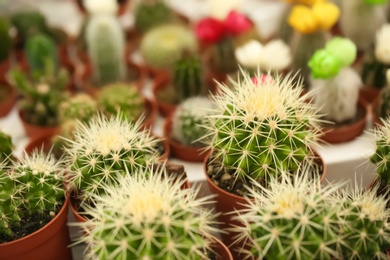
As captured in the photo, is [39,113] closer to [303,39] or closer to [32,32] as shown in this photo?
[32,32]

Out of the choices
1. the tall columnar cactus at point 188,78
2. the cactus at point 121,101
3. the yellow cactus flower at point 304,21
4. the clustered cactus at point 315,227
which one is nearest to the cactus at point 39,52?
the cactus at point 121,101

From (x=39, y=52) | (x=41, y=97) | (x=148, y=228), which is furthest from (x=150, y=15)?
(x=148, y=228)

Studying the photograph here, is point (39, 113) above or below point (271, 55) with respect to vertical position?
below

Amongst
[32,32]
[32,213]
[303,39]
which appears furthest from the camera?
[32,32]

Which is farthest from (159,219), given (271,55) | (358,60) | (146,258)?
(358,60)

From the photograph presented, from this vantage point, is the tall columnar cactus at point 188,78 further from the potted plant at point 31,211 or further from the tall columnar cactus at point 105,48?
the potted plant at point 31,211

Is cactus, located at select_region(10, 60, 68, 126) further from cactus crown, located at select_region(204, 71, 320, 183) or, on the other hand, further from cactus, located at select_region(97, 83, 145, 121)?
cactus crown, located at select_region(204, 71, 320, 183)

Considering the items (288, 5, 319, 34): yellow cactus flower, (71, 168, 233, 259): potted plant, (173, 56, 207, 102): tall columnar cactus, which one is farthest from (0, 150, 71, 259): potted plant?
(288, 5, 319, 34): yellow cactus flower

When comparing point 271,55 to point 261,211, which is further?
point 271,55
